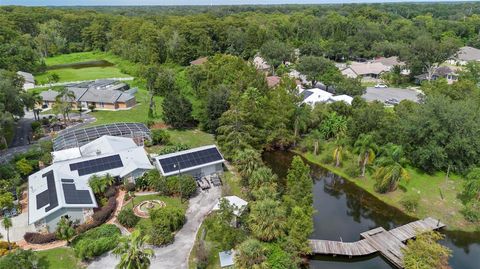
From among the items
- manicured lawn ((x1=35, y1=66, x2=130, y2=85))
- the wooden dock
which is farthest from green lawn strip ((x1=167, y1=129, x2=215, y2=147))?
manicured lawn ((x1=35, y1=66, x2=130, y2=85))

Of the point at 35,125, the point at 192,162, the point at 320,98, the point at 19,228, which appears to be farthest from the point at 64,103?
the point at 320,98

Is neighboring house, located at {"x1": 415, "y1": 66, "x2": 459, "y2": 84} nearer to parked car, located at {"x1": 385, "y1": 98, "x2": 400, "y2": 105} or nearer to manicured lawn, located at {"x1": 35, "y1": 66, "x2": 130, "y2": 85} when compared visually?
parked car, located at {"x1": 385, "y1": 98, "x2": 400, "y2": 105}

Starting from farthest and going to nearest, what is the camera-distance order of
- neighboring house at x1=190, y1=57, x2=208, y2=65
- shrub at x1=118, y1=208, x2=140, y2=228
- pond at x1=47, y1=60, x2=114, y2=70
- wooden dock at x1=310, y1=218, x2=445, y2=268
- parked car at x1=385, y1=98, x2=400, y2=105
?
pond at x1=47, y1=60, x2=114, y2=70
neighboring house at x1=190, y1=57, x2=208, y2=65
parked car at x1=385, y1=98, x2=400, y2=105
shrub at x1=118, y1=208, x2=140, y2=228
wooden dock at x1=310, y1=218, x2=445, y2=268

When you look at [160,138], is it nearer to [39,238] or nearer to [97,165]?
[97,165]

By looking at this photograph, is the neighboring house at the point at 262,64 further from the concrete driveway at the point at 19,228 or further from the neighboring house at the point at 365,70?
the concrete driveway at the point at 19,228

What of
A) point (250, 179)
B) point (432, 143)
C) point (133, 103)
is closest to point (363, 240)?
point (250, 179)
